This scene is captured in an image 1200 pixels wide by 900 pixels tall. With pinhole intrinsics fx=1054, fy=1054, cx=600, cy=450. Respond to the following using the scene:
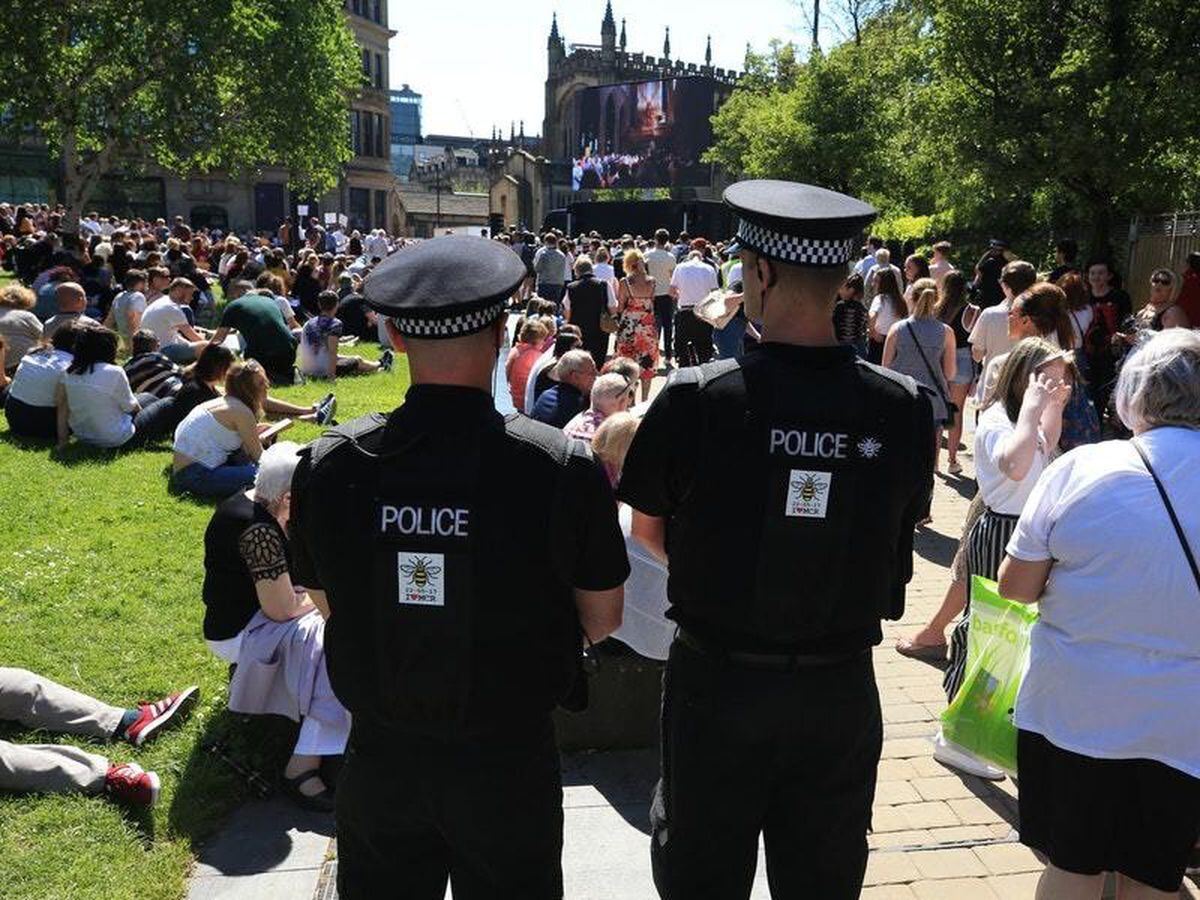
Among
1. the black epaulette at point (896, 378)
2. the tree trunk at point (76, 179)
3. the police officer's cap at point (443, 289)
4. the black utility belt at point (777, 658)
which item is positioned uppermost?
the tree trunk at point (76, 179)

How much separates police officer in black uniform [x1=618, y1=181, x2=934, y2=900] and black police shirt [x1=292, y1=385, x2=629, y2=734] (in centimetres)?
31

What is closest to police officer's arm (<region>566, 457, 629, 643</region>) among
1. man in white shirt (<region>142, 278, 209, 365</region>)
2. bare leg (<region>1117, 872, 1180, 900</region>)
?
bare leg (<region>1117, 872, 1180, 900</region>)

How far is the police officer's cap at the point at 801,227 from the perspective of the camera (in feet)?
8.30

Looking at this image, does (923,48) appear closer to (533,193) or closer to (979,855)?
(979,855)

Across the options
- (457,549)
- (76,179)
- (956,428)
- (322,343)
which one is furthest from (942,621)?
(76,179)

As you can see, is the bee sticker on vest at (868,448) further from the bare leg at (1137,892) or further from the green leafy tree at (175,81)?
the green leafy tree at (175,81)

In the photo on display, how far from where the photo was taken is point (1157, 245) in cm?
1691

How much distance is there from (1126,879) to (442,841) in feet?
6.03

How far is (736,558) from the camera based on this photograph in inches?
99.7

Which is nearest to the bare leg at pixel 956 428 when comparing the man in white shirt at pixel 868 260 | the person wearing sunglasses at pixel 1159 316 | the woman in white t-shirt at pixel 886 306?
the woman in white t-shirt at pixel 886 306

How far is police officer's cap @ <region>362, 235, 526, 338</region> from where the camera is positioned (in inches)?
90.3

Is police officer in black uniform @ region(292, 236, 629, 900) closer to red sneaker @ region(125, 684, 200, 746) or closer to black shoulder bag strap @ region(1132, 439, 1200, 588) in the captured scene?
black shoulder bag strap @ region(1132, 439, 1200, 588)

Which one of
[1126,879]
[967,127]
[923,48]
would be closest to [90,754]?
[1126,879]

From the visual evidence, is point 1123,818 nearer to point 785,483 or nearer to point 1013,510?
point 785,483
